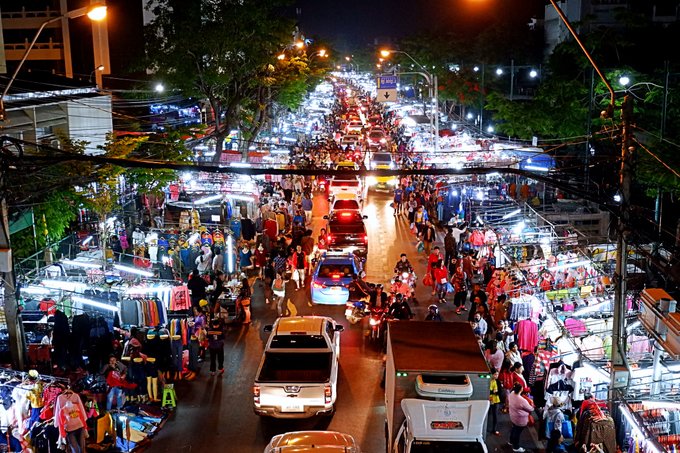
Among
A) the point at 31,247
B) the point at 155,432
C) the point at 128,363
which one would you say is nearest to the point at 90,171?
the point at 31,247

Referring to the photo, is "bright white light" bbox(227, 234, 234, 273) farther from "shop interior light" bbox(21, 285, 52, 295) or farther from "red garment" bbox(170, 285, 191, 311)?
"shop interior light" bbox(21, 285, 52, 295)

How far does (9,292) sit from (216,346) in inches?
172

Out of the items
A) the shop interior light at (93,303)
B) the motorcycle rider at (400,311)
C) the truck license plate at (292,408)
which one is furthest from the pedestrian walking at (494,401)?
the shop interior light at (93,303)

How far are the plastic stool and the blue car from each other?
692 centimetres

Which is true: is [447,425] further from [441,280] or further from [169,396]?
[441,280]

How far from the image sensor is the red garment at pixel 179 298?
1809 cm

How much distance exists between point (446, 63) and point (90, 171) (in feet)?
163

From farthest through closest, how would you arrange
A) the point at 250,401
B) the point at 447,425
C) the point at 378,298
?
the point at 378,298
the point at 250,401
the point at 447,425

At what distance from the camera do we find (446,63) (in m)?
67.2

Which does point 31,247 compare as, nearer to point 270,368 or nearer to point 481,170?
point 270,368

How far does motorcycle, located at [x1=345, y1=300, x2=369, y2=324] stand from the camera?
19.9m

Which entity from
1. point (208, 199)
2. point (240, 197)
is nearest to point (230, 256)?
point (240, 197)

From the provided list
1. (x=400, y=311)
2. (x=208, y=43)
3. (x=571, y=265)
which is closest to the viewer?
(x=400, y=311)

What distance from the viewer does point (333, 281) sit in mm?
21141
